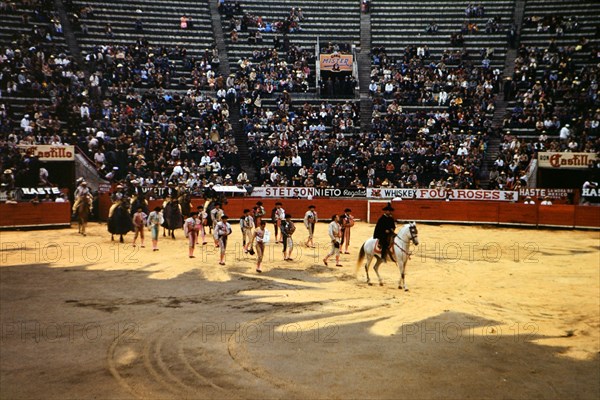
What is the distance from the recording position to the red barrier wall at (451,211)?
2577 centimetres

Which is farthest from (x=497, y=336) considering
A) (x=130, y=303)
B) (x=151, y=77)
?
(x=151, y=77)

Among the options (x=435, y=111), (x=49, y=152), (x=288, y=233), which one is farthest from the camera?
(x=435, y=111)

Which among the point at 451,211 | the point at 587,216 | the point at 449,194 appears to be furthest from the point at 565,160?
the point at 451,211

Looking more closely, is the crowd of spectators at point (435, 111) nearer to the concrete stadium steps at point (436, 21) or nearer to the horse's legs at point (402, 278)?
the concrete stadium steps at point (436, 21)

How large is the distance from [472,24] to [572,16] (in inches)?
259

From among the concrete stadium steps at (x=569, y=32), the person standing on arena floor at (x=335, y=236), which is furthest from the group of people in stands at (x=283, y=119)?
the person standing on arena floor at (x=335, y=236)

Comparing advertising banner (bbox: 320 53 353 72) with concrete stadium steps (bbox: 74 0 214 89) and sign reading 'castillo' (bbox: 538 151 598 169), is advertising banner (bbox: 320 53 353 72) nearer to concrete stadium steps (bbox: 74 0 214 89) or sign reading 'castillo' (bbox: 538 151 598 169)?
concrete stadium steps (bbox: 74 0 214 89)

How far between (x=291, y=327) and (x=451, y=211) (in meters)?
18.1

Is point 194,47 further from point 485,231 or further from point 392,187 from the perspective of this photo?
point 485,231

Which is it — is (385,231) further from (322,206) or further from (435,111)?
(435,111)

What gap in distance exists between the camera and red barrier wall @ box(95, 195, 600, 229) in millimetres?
25766

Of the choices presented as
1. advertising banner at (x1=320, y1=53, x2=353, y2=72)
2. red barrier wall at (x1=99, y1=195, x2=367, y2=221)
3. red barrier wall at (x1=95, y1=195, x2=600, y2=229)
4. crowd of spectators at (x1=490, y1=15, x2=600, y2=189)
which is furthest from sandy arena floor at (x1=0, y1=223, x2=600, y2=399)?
advertising banner at (x1=320, y1=53, x2=353, y2=72)

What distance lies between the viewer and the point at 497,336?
35.0ft

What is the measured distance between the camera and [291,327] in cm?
1105
